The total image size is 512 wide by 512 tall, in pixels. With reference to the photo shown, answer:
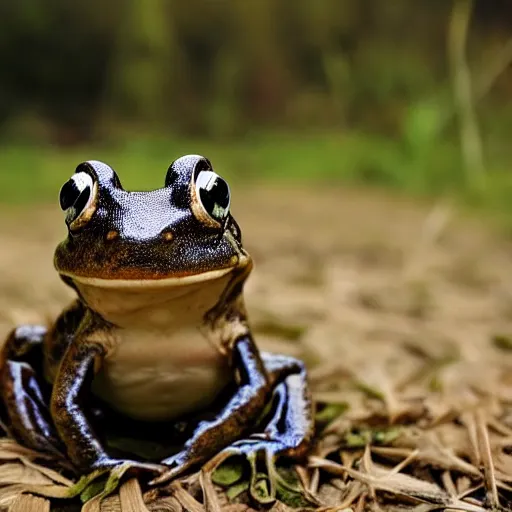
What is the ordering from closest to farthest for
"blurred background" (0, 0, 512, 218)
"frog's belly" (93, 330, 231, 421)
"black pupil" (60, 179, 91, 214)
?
"black pupil" (60, 179, 91, 214), "frog's belly" (93, 330, 231, 421), "blurred background" (0, 0, 512, 218)

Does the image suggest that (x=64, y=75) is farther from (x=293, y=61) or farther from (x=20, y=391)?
(x=20, y=391)

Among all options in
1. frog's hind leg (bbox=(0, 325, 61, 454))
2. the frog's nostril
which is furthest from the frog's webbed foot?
the frog's nostril

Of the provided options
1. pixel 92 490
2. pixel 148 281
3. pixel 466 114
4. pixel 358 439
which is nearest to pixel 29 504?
pixel 92 490

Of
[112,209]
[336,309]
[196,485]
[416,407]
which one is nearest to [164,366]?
[196,485]

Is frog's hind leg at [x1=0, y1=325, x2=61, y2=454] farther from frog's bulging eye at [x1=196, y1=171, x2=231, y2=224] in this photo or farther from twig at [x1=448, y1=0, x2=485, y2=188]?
twig at [x1=448, y1=0, x2=485, y2=188]

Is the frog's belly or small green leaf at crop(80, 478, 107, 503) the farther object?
the frog's belly

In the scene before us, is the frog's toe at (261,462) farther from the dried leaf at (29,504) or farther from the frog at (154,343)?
the dried leaf at (29,504)
